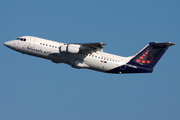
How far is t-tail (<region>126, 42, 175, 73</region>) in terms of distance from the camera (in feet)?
115

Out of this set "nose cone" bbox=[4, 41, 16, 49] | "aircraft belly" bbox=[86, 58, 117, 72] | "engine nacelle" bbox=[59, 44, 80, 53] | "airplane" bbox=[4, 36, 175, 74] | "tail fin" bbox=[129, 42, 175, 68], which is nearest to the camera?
"engine nacelle" bbox=[59, 44, 80, 53]

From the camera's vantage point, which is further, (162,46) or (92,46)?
(162,46)

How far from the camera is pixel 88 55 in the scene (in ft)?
111

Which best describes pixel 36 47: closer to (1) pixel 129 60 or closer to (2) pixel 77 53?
(2) pixel 77 53

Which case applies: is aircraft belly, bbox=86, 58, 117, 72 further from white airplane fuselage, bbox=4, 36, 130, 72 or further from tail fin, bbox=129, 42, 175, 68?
tail fin, bbox=129, 42, 175, 68

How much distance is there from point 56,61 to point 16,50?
500 centimetres

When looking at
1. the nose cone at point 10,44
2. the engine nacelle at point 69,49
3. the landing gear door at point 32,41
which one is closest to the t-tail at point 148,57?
the engine nacelle at point 69,49

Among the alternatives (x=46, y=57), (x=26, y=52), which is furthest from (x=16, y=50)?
(x=46, y=57)

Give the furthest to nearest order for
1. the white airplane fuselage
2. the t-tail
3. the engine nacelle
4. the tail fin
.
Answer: the tail fin, the t-tail, the white airplane fuselage, the engine nacelle

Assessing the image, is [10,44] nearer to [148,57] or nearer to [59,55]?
[59,55]

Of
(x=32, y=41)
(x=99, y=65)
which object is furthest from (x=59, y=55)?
(x=99, y=65)

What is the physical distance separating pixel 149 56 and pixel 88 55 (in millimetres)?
8047

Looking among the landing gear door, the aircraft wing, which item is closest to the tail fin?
the aircraft wing

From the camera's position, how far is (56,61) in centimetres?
3431
